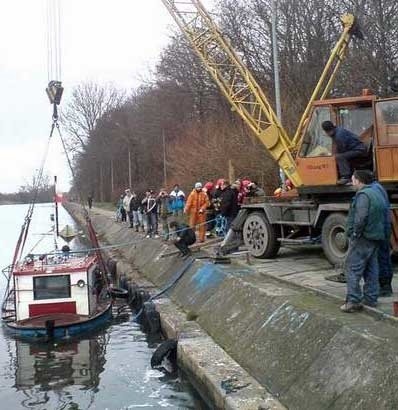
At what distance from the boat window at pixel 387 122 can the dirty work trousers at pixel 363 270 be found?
3834 mm

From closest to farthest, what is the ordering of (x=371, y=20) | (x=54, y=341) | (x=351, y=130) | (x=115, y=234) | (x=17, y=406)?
(x=17, y=406)
(x=351, y=130)
(x=54, y=341)
(x=371, y=20)
(x=115, y=234)

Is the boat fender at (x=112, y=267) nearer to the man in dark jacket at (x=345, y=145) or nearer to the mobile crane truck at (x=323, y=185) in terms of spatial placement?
the mobile crane truck at (x=323, y=185)

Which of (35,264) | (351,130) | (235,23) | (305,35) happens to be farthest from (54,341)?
(235,23)

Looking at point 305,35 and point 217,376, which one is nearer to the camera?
point 217,376

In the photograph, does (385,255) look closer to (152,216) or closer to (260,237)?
(260,237)

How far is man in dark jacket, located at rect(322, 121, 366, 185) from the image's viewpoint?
458 inches

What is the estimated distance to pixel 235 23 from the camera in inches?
1549

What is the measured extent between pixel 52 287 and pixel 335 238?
699 cm

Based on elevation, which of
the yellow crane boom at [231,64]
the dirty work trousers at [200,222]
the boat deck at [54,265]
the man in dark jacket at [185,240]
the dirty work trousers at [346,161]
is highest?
the yellow crane boom at [231,64]

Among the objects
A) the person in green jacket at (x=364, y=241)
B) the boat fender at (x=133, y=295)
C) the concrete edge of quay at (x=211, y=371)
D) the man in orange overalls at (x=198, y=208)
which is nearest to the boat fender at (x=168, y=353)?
the concrete edge of quay at (x=211, y=371)

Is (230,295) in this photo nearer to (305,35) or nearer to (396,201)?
(396,201)

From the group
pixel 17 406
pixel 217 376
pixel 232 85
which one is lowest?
pixel 17 406

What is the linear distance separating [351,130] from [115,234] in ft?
76.9

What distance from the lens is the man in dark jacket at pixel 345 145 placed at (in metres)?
11.6
